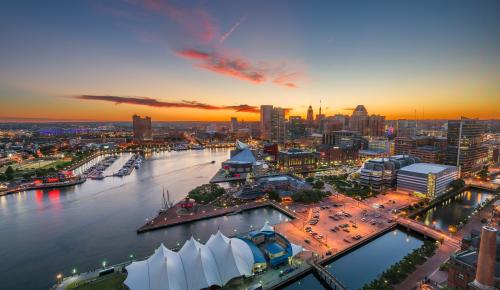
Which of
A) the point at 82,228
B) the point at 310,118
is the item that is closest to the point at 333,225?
the point at 82,228

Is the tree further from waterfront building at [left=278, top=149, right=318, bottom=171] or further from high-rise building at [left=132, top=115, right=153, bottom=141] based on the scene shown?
high-rise building at [left=132, top=115, right=153, bottom=141]

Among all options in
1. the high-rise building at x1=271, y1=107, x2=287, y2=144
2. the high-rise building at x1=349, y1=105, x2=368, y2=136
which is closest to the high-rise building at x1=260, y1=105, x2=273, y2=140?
the high-rise building at x1=271, y1=107, x2=287, y2=144

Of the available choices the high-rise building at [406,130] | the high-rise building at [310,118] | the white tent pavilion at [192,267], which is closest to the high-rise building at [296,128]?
the high-rise building at [310,118]

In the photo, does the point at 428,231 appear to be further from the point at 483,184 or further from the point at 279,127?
the point at 279,127

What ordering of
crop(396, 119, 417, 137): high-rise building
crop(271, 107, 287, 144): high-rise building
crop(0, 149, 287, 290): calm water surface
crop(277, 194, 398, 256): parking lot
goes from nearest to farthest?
crop(0, 149, 287, 290): calm water surface
crop(277, 194, 398, 256): parking lot
crop(396, 119, 417, 137): high-rise building
crop(271, 107, 287, 144): high-rise building

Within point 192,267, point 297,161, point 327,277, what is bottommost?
point 327,277

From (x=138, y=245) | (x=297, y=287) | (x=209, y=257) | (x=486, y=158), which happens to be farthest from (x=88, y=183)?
(x=486, y=158)
